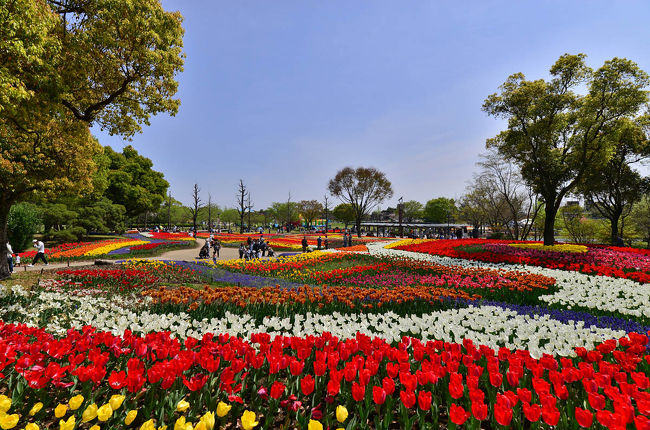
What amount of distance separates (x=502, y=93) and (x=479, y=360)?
2009 cm

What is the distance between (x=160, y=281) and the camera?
9633mm

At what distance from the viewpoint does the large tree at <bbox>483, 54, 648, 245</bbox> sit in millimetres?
14875

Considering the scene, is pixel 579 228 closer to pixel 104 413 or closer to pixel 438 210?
pixel 104 413

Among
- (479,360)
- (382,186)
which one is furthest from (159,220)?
(479,360)

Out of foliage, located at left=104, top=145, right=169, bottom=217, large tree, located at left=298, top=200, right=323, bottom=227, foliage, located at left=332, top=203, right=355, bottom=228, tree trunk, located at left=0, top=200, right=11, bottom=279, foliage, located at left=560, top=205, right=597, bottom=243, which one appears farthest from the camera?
large tree, located at left=298, top=200, right=323, bottom=227

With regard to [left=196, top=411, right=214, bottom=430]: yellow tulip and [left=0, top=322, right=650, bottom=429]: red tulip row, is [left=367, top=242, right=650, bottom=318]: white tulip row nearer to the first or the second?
[left=0, top=322, right=650, bottom=429]: red tulip row

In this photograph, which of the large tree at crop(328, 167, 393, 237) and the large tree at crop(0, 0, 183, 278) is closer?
the large tree at crop(0, 0, 183, 278)

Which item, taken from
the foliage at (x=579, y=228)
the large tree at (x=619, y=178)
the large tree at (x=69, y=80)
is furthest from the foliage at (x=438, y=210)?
the large tree at (x=69, y=80)

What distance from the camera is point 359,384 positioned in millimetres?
2283

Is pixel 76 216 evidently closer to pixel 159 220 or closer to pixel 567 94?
pixel 567 94

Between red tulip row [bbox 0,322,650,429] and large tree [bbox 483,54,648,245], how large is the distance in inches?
692

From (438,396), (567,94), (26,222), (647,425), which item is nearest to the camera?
(647,425)

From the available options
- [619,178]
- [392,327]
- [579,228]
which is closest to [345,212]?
[579,228]

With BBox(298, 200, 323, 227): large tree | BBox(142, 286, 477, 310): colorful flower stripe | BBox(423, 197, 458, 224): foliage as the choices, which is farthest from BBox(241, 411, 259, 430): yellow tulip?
BBox(423, 197, 458, 224): foliage
